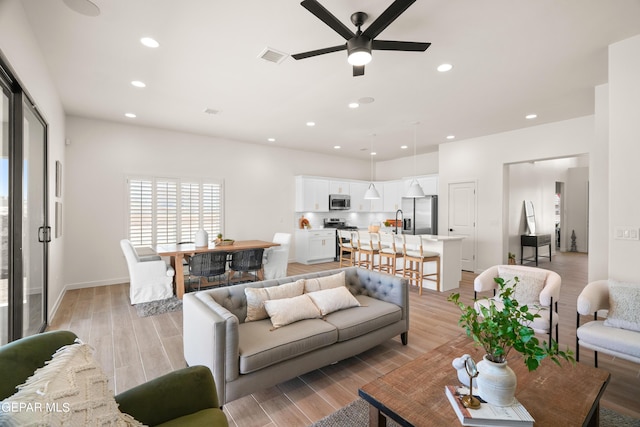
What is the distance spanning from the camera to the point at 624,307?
8.46 feet

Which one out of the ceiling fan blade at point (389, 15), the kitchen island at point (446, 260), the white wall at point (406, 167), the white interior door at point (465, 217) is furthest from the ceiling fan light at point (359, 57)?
the white wall at point (406, 167)

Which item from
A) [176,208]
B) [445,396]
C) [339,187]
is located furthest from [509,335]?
[339,187]

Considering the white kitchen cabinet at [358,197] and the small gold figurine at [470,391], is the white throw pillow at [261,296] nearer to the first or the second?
the small gold figurine at [470,391]

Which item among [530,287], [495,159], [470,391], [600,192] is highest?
→ [495,159]

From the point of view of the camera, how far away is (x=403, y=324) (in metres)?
3.09

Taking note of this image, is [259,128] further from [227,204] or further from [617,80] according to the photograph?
[617,80]

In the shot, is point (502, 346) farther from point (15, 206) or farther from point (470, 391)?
point (15, 206)

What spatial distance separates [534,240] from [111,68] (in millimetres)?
A: 9041

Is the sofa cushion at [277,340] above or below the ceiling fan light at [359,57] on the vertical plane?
below

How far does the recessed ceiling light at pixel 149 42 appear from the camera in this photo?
289 centimetres

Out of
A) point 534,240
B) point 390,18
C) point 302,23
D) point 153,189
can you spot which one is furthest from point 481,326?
point 534,240

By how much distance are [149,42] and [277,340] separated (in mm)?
3030

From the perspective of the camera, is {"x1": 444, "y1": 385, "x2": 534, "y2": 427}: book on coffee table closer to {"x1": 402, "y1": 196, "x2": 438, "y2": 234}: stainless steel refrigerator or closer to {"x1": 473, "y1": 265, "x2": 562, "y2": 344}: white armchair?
{"x1": 473, "y1": 265, "x2": 562, "y2": 344}: white armchair

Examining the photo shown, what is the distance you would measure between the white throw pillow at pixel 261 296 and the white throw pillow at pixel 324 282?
16 centimetres
